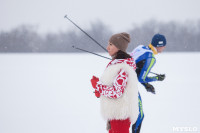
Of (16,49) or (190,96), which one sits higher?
(16,49)

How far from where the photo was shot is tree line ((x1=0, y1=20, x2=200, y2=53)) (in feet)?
61.4

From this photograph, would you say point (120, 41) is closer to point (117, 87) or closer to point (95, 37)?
point (117, 87)

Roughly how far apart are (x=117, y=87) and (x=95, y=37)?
930 inches

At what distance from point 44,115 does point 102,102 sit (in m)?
2.79

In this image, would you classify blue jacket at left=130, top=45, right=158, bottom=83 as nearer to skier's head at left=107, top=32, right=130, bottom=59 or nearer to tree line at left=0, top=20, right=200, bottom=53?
Answer: skier's head at left=107, top=32, right=130, bottom=59

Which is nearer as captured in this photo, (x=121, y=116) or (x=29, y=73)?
(x=121, y=116)

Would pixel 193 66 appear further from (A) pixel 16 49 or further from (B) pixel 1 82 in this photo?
(A) pixel 16 49

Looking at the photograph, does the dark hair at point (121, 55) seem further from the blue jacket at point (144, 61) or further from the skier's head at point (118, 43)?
the blue jacket at point (144, 61)

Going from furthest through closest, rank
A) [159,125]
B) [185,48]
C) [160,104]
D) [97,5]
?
[97,5] → [185,48] → [160,104] → [159,125]

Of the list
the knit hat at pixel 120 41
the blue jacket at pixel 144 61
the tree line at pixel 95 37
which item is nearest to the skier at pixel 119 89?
the knit hat at pixel 120 41

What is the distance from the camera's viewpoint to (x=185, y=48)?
23.1 meters

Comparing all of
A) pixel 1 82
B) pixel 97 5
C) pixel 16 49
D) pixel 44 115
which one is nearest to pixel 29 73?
pixel 1 82

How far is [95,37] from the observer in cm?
2502

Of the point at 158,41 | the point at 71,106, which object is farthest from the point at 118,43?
the point at 71,106
